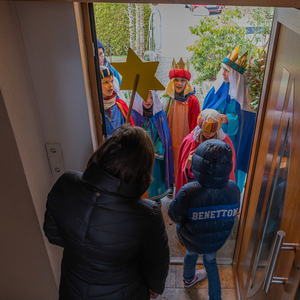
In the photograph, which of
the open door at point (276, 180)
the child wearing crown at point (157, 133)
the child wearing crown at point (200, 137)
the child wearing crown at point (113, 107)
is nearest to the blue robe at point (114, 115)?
the child wearing crown at point (113, 107)

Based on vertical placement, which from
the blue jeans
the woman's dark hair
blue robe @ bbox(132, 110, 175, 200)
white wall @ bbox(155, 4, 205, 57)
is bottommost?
the blue jeans

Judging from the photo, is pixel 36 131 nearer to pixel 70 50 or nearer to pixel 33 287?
pixel 70 50

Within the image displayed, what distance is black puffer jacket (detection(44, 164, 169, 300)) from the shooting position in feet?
3.30

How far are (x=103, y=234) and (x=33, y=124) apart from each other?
758mm

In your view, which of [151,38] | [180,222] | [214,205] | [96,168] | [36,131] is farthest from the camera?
[151,38]

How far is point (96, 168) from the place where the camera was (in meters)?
0.98

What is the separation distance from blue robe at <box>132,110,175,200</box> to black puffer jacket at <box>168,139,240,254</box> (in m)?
1.13

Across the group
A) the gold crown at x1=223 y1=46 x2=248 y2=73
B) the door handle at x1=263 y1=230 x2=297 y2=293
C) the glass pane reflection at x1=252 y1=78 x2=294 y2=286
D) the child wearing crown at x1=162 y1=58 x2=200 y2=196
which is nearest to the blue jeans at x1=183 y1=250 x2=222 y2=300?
the glass pane reflection at x1=252 y1=78 x2=294 y2=286

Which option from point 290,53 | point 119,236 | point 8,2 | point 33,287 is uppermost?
point 8,2

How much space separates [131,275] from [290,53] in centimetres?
118

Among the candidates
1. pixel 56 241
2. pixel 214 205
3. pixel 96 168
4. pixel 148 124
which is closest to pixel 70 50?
pixel 96 168

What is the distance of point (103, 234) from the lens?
3.36 ft

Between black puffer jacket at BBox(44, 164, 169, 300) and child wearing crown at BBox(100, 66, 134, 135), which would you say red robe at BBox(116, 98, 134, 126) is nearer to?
child wearing crown at BBox(100, 66, 134, 135)

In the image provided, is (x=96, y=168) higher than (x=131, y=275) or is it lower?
higher
